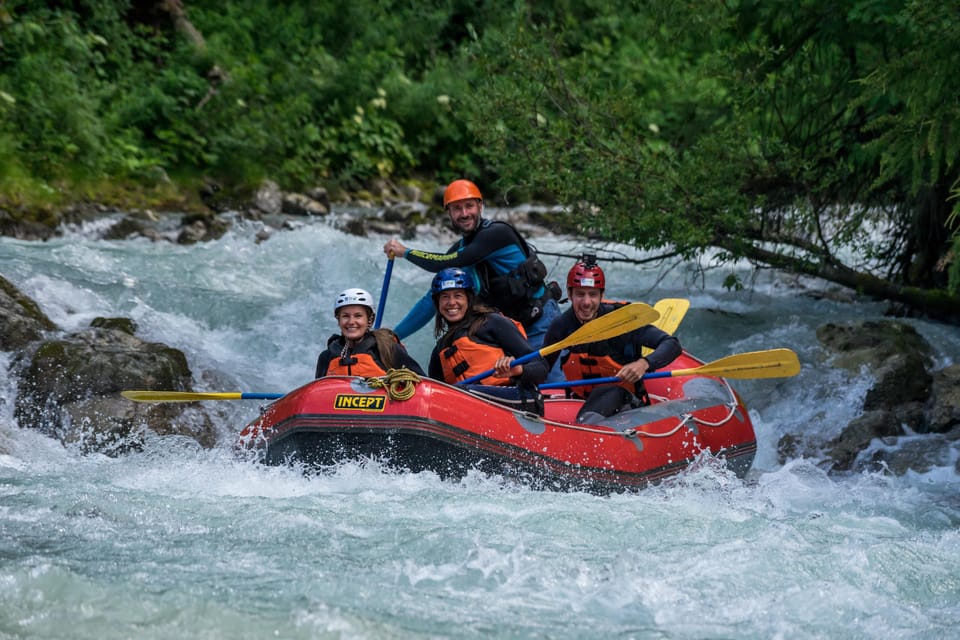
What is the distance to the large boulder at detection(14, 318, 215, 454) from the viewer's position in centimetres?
652

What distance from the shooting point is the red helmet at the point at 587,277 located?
19.8 feet

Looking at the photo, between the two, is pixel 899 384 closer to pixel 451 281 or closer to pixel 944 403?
pixel 944 403

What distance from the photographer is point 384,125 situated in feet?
51.2

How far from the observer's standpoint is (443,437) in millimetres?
5238

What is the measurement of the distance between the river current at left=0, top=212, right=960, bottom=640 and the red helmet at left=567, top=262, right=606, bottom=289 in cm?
113

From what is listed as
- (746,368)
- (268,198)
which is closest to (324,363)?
(746,368)

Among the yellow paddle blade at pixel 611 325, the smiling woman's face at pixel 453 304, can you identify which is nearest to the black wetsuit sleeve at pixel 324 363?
the smiling woman's face at pixel 453 304

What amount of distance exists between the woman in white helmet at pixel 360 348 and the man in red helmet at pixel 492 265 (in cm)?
66

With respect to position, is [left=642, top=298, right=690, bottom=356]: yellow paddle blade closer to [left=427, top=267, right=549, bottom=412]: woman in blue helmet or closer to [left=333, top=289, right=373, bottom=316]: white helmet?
[left=427, top=267, right=549, bottom=412]: woman in blue helmet

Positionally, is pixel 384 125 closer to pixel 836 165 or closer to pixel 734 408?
pixel 836 165

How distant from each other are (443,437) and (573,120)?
13.2ft

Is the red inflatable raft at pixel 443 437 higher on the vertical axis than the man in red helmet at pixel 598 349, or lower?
lower

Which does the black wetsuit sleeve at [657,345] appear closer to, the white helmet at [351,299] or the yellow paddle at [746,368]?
the yellow paddle at [746,368]

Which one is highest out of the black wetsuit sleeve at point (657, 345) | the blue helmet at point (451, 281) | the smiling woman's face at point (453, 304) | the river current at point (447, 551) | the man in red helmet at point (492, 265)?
the man in red helmet at point (492, 265)
